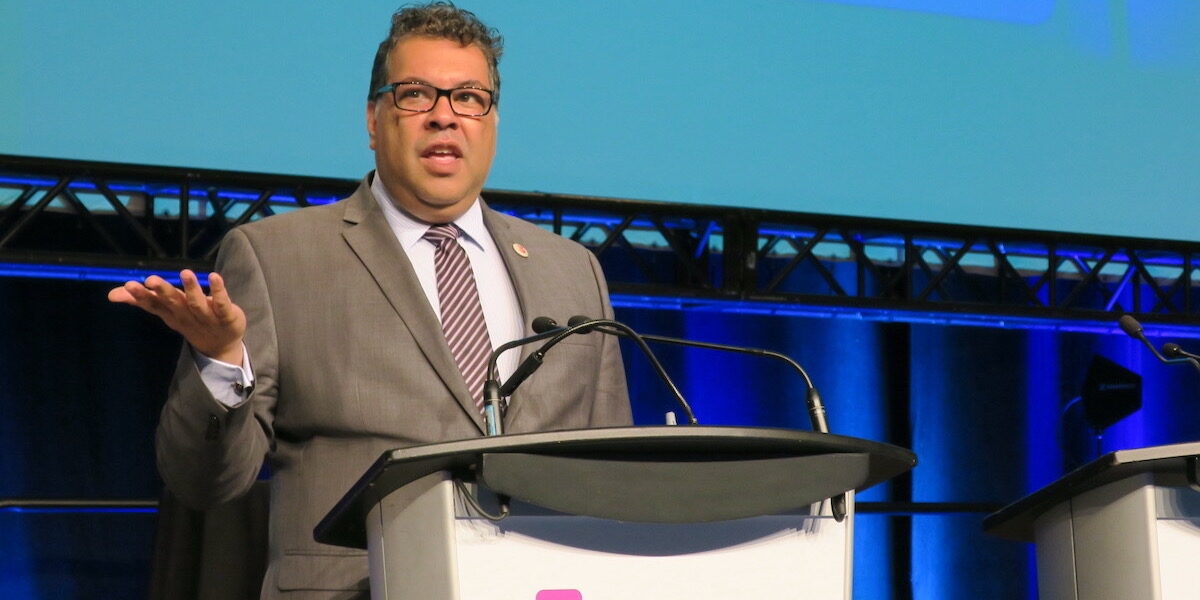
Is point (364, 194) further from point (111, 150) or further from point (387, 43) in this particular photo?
point (111, 150)

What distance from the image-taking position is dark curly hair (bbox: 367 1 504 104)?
233 centimetres

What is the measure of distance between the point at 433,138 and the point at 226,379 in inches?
26.5

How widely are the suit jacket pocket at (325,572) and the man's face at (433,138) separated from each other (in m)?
0.63

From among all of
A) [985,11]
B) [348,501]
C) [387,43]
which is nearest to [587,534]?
[348,501]

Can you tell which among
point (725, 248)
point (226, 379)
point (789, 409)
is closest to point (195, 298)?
point (226, 379)

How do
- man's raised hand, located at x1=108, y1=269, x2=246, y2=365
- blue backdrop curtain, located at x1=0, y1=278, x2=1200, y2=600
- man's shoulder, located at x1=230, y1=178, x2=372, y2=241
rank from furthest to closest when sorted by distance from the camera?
blue backdrop curtain, located at x1=0, y1=278, x2=1200, y2=600 → man's shoulder, located at x1=230, y1=178, x2=372, y2=241 → man's raised hand, located at x1=108, y1=269, x2=246, y2=365

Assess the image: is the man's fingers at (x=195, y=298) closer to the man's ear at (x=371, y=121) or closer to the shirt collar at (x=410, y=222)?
the shirt collar at (x=410, y=222)

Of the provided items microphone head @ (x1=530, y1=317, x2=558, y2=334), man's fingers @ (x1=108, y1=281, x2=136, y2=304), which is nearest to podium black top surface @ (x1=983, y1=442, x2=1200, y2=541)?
microphone head @ (x1=530, y1=317, x2=558, y2=334)

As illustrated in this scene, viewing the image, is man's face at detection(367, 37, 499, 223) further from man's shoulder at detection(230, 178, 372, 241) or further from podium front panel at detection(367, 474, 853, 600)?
podium front panel at detection(367, 474, 853, 600)

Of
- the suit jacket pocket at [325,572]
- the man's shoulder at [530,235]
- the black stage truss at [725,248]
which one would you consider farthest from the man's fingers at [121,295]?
the black stage truss at [725,248]

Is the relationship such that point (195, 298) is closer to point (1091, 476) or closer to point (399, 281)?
point (399, 281)

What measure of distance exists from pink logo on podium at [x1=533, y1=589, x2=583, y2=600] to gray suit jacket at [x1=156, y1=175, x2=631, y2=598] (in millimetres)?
497

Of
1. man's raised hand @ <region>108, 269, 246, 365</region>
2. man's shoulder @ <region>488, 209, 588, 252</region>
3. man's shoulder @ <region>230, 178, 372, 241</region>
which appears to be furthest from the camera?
man's shoulder @ <region>488, 209, 588, 252</region>

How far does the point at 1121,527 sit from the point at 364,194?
126 cm
